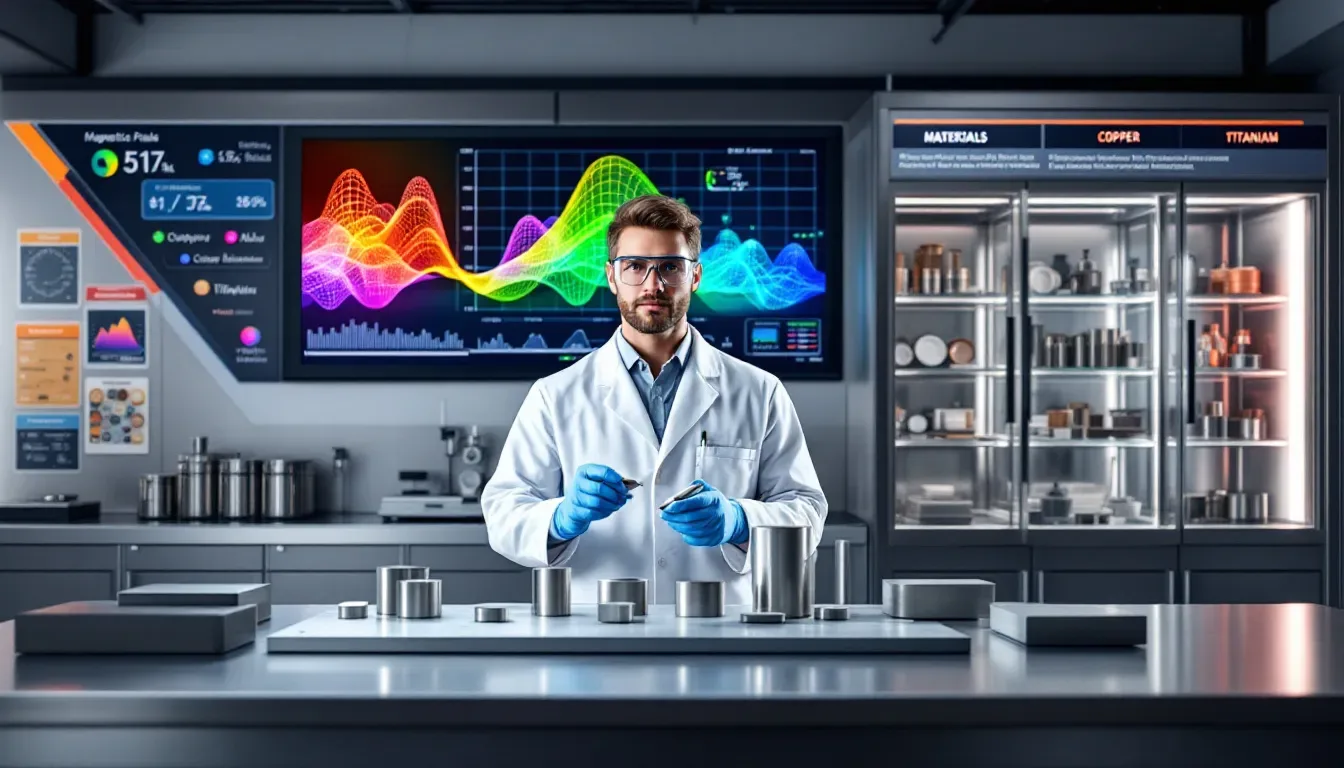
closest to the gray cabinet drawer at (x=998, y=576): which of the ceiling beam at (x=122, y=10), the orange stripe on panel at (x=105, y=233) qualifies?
the orange stripe on panel at (x=105, y=233)

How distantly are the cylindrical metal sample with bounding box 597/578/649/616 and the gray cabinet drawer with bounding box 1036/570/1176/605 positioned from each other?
301cm

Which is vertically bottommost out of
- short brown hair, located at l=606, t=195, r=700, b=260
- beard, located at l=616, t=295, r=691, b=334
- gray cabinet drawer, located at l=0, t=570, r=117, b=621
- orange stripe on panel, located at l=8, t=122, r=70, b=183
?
gray cabinet drawer, located at l=0, t=570, r=117, b=621

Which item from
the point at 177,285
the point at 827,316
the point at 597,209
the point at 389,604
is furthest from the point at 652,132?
the point at 389,604

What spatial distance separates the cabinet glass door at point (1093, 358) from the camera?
4.79m

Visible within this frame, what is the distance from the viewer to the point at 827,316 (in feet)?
16.8

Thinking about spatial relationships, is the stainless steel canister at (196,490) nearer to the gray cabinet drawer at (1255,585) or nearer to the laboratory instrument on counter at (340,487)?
the laboratory instrument on counter at (340,487)

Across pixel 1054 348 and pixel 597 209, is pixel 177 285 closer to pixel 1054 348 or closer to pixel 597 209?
pixel 597 209

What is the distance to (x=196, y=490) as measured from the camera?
479 centimetres

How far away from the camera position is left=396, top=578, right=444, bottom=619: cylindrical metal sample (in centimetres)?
201

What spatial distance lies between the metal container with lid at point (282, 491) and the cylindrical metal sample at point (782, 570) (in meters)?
3.27

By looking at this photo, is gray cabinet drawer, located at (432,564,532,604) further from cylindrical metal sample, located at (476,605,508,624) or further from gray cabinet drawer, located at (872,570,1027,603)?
cylindrical metal sample, located at (476,605,508,624)

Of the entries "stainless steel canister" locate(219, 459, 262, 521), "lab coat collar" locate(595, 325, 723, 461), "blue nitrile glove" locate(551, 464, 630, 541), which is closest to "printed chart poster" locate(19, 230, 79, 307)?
"stainless steel canister" locate(219, 459, 262, 521)

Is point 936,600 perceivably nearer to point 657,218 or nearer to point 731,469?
point 731,469

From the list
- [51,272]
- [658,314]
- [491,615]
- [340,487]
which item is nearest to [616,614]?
[491,615]
